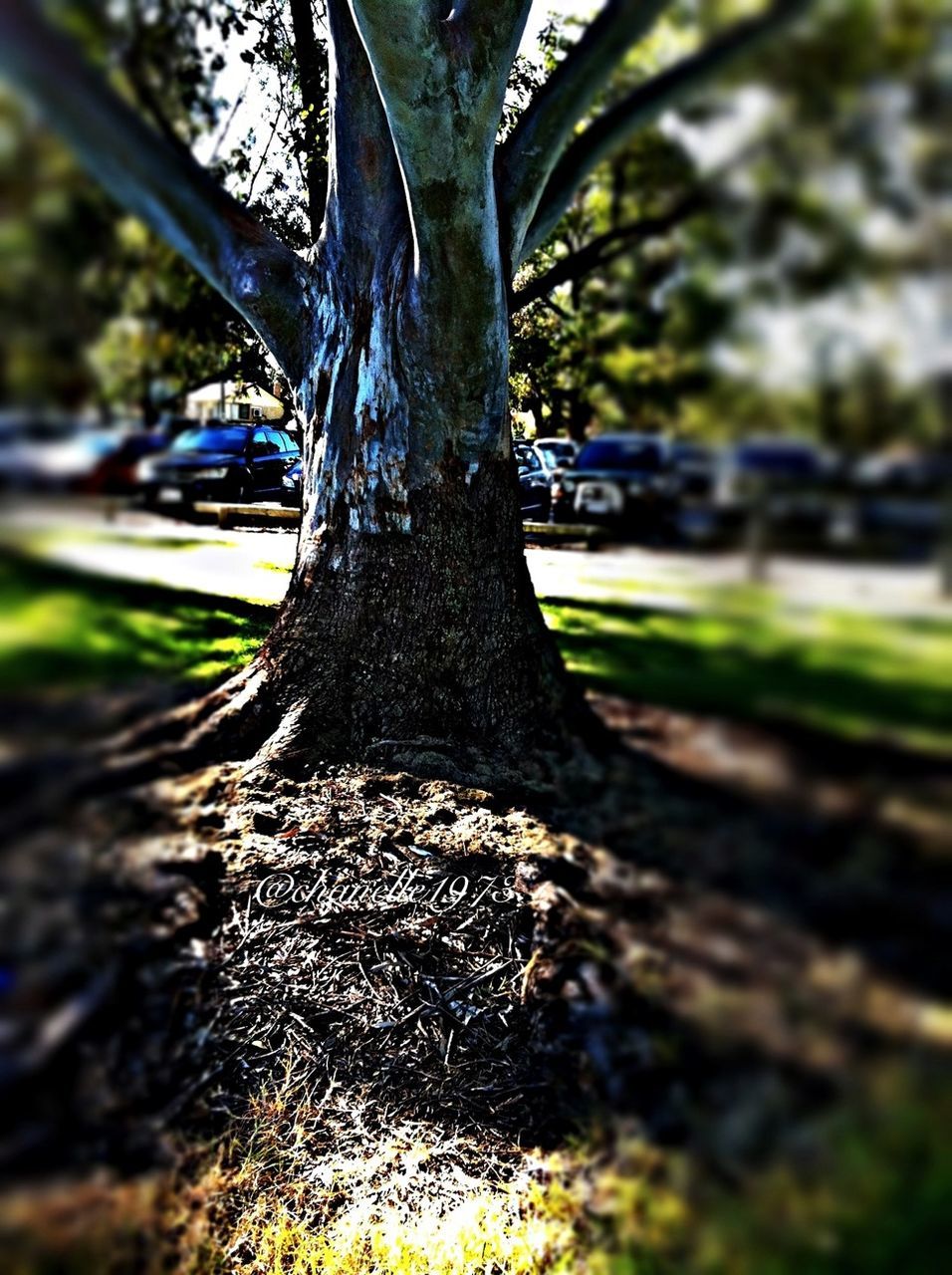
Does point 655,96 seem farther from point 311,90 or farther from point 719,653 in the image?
point 311,90

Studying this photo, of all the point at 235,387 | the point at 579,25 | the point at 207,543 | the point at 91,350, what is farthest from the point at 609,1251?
the point at 579,25

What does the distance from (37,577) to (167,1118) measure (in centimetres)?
105

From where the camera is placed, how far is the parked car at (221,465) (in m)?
1.18

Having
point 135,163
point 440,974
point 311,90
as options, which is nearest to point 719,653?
point 135,163

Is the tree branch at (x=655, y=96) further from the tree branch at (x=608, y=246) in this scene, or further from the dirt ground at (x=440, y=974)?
the dirt ground at (x=440, y=974)

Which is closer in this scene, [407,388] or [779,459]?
[779,459]

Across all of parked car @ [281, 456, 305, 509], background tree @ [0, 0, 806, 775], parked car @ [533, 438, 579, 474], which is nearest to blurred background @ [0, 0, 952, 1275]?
parked car @ [533, 438, 579, 474]

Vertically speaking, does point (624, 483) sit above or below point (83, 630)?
above

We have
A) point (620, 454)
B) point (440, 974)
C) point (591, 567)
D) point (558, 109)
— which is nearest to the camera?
point (620, 454)

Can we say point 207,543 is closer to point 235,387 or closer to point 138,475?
point 138,475

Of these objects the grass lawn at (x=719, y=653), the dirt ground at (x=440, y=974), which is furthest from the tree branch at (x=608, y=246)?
the dirt ground at (x=440, y=974)

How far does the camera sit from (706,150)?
35.0 inches

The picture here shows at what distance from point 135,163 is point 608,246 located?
587 millimetres

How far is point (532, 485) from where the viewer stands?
2156 millimetres
